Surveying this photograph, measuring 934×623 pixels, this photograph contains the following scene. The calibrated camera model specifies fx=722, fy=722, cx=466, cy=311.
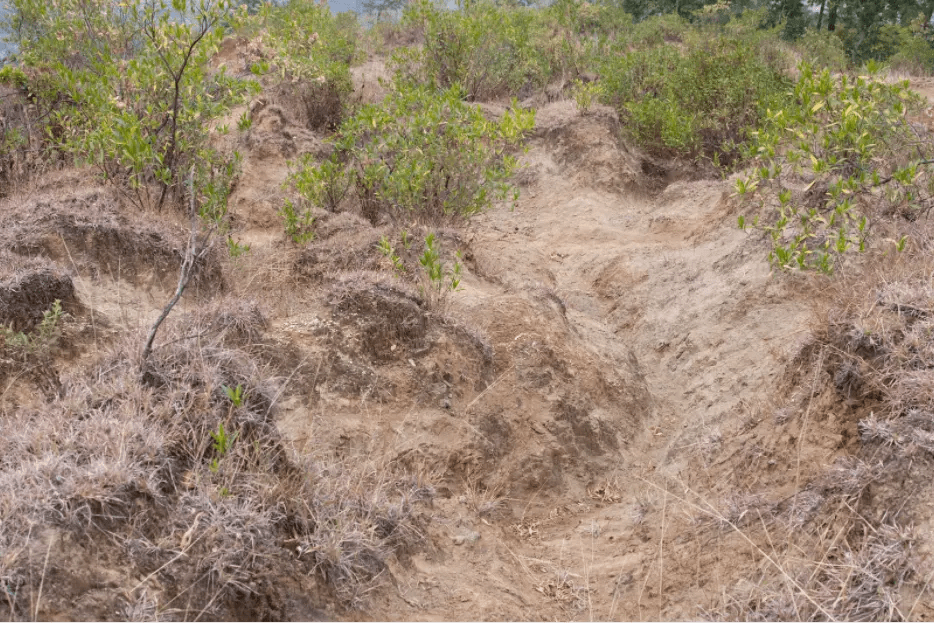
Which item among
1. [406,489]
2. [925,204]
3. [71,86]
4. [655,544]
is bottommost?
[655,544]

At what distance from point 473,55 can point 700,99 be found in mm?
3725

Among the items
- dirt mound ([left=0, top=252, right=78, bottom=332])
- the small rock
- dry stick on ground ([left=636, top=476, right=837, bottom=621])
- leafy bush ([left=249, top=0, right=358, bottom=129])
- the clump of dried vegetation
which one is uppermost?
leafy bush ([left=249, top=0, right=358, bottom=129])

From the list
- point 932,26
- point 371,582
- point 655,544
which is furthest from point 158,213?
point 932,26

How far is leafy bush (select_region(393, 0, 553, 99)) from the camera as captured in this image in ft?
37.3

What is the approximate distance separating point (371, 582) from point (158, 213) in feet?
13.3

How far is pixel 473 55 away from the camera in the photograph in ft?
39.0

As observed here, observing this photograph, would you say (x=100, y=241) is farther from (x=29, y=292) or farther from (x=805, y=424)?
(x=805, y=424)

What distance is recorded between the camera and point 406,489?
12.9ft

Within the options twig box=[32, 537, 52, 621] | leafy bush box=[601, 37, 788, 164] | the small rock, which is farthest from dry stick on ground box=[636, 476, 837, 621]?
leafy bush box=[601, 37, 788, 164]

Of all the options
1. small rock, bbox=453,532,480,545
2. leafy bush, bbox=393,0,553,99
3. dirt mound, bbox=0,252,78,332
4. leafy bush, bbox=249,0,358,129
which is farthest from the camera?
leafy bush, bbox=393,0,553,99

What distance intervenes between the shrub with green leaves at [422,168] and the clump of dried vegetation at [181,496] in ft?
10.7

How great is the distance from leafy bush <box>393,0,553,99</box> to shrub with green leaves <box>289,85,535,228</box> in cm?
383

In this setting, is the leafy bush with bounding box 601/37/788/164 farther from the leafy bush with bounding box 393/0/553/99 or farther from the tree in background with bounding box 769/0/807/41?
the tree in background with bounding box 769/0/807/41

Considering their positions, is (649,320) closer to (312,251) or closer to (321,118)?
(312,251)
